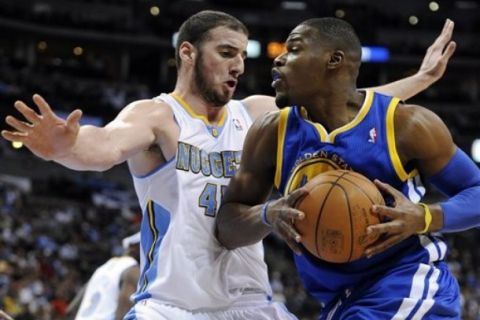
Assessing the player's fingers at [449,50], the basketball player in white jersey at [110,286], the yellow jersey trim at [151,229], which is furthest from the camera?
the basketball player in white jersey at [110,286]

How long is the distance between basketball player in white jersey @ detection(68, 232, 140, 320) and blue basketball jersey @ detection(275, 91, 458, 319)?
10.6 ft

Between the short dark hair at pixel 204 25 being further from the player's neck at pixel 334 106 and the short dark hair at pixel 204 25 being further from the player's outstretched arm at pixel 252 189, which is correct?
the player's neck at pixel 334 106

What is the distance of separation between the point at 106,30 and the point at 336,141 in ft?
101

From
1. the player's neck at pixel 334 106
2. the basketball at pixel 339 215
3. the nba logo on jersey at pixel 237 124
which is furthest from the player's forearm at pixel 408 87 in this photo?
the basketball at pixel 339 215

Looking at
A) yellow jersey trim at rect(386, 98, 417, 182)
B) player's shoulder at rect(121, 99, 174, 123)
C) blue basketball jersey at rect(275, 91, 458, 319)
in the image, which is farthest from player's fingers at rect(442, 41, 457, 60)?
player's shoulder at rect(121, 99, 174, 123)

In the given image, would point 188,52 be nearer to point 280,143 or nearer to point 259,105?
point 259,105

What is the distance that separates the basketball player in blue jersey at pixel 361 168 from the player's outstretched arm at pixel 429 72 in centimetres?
114

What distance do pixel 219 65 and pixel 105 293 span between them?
301cm

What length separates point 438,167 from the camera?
140 inches

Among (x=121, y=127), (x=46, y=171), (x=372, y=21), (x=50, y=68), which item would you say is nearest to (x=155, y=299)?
(x=121, y=127)

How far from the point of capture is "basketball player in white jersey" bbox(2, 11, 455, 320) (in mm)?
4145

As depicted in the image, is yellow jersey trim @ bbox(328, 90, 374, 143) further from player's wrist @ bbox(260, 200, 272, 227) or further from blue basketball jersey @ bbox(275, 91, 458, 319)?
player's wrist @ bbox(260, 200, 272, 227)

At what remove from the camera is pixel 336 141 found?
11.7 ft

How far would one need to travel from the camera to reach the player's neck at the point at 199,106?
4.52 metres
